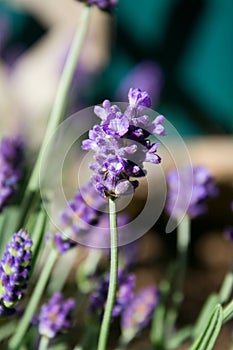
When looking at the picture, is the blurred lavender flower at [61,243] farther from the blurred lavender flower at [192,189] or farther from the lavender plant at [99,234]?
the blurred lavender flower at [192,189]

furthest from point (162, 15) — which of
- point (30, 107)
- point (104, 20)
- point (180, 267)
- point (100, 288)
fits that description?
point (100, 288)

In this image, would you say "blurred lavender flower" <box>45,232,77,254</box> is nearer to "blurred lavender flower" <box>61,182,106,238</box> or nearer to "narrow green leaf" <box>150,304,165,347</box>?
"blurred lavender flower" <box>61,182,106,238</box>

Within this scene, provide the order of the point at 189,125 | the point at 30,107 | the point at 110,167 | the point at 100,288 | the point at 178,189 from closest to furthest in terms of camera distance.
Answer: the point at 110,167, the point at 100,288, the point at 178,189, the point at 30,107, the point at 189,125

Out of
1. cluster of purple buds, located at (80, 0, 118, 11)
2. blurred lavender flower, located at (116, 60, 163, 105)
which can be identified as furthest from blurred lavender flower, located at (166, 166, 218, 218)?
blurred lavender flower, located at (116, 60, 163, 105)

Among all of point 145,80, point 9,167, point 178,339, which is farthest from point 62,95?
point 145,80

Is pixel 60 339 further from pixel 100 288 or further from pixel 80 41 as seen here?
pixel 80 41

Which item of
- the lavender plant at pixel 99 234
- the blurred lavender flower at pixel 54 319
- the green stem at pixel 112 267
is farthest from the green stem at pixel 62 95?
the green stem at pixel 112 267
